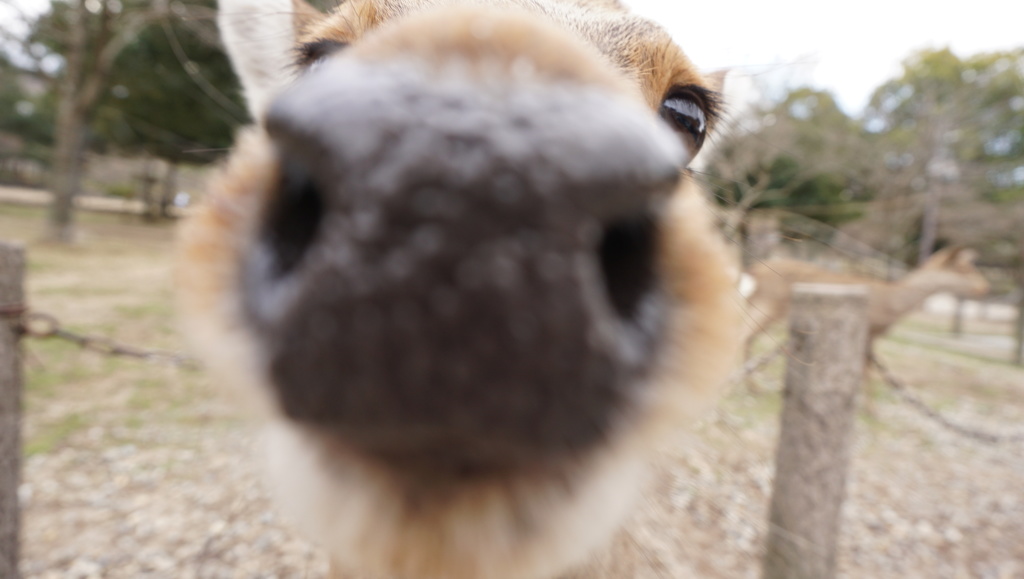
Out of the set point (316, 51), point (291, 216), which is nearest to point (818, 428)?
point (316, 51)

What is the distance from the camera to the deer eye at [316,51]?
1329 millimetres

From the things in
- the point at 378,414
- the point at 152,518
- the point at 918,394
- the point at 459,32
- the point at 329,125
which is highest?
the point at 459,32

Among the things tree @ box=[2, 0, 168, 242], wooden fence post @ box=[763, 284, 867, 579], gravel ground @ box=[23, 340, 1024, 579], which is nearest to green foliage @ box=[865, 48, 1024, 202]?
gravel ground @ box=[23, 340, 1024, 579]

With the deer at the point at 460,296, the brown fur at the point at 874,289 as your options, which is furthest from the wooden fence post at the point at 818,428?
the brown fur at the point at 874,289

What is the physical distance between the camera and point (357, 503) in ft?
1.91

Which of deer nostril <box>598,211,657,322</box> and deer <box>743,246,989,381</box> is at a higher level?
deer <box>743,246,989,381</box>

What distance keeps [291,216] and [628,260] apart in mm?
348

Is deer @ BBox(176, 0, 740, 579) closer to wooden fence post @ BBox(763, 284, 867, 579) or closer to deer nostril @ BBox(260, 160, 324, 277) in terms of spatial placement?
deer nostril @ BBox(260, 160, 324, 277)

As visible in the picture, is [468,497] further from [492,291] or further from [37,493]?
[37,493]

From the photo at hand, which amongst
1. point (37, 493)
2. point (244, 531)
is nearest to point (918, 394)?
point (244, 531)

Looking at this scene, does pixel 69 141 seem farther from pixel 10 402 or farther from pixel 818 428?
pixel 818 428

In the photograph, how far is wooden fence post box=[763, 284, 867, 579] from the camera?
8.34 feet

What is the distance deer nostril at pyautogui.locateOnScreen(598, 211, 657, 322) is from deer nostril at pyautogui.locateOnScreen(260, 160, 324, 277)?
0.29 metres

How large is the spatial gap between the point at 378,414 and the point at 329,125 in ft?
0.87
